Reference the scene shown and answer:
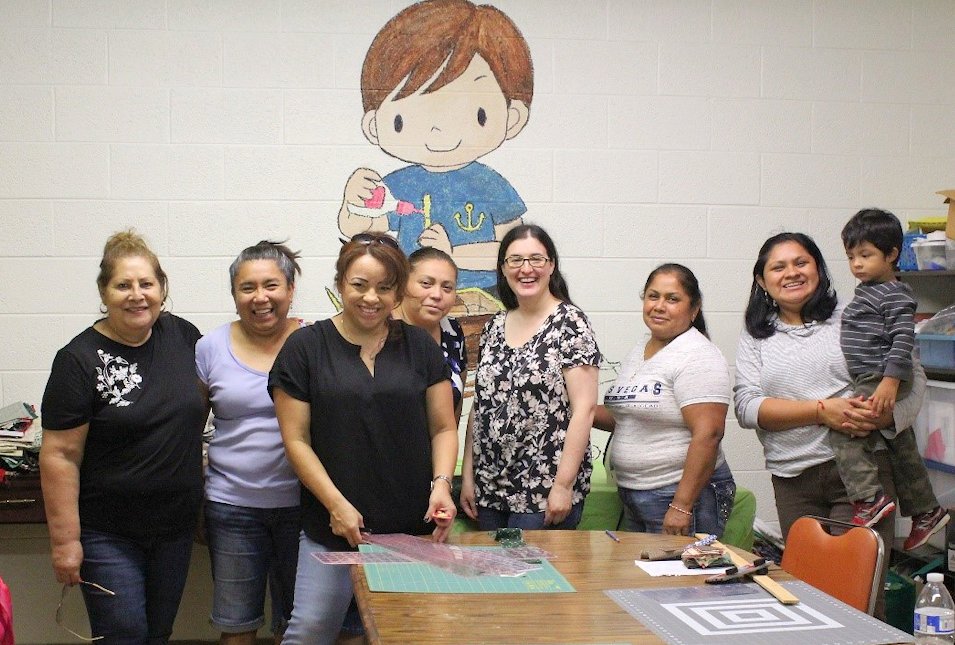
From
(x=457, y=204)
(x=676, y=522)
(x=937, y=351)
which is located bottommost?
(x=676, y=522)

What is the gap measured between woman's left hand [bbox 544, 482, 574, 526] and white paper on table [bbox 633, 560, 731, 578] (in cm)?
50

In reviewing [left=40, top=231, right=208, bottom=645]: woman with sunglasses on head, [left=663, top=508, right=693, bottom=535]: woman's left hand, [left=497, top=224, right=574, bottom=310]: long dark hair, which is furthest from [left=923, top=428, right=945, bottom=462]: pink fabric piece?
[left=40, top=231, right=208, bottom=645]: woman with sunglasses on head

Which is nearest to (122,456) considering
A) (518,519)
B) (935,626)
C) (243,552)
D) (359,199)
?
(243,552)

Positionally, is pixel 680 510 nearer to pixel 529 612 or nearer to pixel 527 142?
pixel 529 612

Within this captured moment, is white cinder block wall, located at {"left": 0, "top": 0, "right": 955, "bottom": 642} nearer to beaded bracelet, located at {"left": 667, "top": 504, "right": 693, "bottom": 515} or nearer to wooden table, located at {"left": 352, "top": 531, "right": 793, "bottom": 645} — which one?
beaded bracelet, located at {"left": 667, "top": 504, "right": 693, "bottom": 515}

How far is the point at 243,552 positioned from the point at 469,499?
0.68m

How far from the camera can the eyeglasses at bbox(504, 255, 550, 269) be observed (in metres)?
2.79

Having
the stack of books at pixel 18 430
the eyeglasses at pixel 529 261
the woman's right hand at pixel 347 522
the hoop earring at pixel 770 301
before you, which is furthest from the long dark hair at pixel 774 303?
the stack of books at pixel 18 430

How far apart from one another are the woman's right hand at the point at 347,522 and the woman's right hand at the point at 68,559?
2.48ft

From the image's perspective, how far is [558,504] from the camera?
263 cm

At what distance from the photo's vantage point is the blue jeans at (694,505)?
2.82 metres

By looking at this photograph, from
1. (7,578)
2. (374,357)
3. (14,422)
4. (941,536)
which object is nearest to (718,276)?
(941,536)

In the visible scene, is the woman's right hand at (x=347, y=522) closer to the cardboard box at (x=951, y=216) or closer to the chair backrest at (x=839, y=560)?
the chair backrest at (x=839, y=560)

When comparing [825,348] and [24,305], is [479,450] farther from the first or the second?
[24,305]
